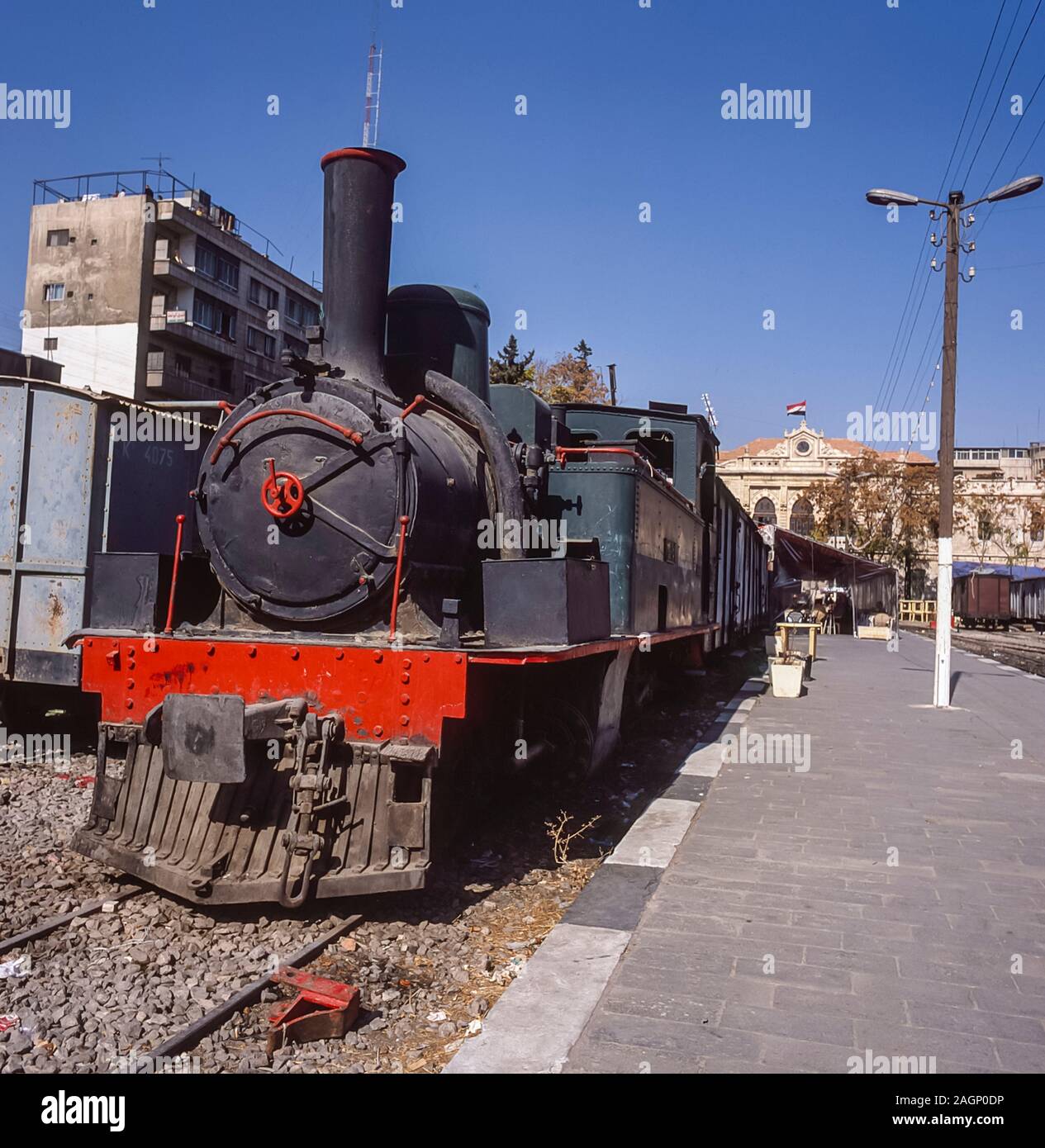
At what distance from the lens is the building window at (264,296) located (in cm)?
3866

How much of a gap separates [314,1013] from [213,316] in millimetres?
36542

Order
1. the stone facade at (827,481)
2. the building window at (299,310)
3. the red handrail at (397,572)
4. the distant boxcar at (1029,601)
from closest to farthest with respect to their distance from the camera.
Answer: the red handrail at (397,572) → the distant boxcar at (1029,601) → the building window at (299,310) → the stone facade at (827,481)

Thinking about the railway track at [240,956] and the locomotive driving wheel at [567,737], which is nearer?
the railway track at [240,956]

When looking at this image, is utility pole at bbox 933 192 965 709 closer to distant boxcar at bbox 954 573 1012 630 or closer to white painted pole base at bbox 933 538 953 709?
white painted pole base at bbox 933 538 953 709

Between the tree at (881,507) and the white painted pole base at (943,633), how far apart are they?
126 ft

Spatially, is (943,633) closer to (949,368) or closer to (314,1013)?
(949,368)

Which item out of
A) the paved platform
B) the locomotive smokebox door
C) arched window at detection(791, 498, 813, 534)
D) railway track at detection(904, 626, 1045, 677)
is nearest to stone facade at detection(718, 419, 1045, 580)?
arched window at detection(791, 498, 813, 534)

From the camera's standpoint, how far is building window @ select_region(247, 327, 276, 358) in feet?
126

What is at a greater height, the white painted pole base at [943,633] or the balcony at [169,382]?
the balcony at [169,382]

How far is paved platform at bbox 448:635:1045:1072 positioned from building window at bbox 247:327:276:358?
3533 centimetres

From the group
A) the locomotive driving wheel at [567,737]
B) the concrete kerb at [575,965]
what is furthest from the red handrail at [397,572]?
the concrete kerb at [575,965]

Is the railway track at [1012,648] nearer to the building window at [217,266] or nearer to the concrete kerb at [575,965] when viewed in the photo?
the concrete kerb at [575,965]

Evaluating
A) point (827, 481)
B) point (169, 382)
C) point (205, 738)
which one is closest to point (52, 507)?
point (205, 738)

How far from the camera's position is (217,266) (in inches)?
1422
